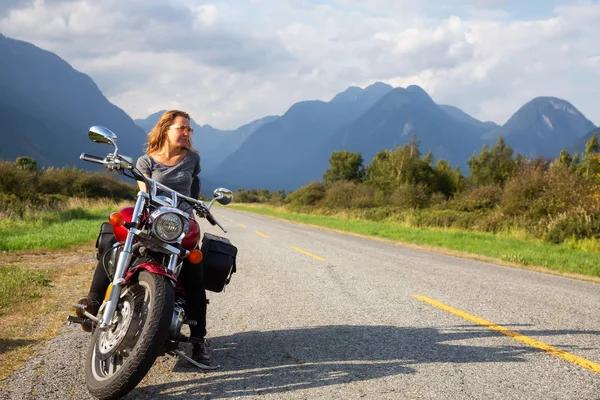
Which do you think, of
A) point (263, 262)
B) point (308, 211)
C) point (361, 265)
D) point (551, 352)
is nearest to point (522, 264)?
point (361, 265)

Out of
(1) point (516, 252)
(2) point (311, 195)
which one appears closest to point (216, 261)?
(1) point (516, 252)

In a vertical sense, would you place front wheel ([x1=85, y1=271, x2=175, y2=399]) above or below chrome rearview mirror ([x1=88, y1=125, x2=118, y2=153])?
below

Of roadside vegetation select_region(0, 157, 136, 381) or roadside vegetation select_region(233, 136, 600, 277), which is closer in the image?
roadside vegetation select_region(0, 157, 136, 381)

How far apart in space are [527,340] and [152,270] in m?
3.41

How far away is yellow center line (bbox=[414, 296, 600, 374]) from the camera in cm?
370

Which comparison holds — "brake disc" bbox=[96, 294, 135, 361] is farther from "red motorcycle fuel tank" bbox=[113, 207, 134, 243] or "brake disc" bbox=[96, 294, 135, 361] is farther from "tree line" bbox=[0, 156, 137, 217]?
"tree line" bbox=[0, 156, 137, 217]

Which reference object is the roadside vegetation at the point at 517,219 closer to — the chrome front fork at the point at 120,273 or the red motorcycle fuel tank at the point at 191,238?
the red motorcycle fuel tank at the point at 191,238

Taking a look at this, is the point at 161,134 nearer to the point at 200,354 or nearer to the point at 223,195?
the point at 223,195

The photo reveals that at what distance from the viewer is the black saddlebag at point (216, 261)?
3.81m

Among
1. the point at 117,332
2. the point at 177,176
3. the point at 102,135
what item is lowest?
the point at 117,332

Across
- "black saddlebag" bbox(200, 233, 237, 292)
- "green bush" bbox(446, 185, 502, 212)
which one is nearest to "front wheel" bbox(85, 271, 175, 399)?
"black saddlebag" bbox(200, 233, 237, 292)

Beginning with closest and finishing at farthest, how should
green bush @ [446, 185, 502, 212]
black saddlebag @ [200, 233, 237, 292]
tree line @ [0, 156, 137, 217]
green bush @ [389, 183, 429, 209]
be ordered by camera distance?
1. black saddlebag @ [200, 233, 237, 292]
2. tree line @ [0, 156, 137, 217]
3. green bush @ [446, 185, 502, 212]
4. green bush @ [389, 183, 429, 209]

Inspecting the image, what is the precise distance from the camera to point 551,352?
157 inches

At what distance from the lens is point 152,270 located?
9.95 ft
